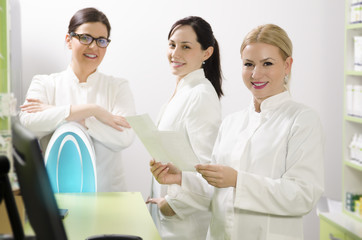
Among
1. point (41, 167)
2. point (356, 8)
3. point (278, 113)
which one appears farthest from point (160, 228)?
point (356, 8)

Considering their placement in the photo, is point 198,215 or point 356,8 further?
point 356,8

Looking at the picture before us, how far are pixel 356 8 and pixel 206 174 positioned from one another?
194 cm

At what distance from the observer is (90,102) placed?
2908mm

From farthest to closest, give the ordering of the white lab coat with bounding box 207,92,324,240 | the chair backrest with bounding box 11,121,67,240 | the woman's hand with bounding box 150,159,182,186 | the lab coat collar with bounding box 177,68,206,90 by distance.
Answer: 1. the lab coat collar with bounding box 177,68,206,90
2. the woman's hand with bounding box 150,159,182,186
3. the white lab coat with bounding box 207,92,324,240
4. the chair backrest with bounding box 11,121,67,240

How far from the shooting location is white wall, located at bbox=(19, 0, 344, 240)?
3502 millimetres

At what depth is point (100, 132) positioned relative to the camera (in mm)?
2678

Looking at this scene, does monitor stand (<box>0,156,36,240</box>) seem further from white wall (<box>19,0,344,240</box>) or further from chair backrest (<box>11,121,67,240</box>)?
white wall (<box>19,0,344,240</box>)

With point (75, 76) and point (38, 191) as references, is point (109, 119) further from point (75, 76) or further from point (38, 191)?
point (38, 191)

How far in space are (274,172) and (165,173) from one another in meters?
0.48

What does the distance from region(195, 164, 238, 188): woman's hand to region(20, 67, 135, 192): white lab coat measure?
3.53ft

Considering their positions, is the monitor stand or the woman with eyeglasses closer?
the monitor stand

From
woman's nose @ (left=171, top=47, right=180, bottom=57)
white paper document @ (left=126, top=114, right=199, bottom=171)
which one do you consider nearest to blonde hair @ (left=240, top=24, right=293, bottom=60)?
white paper document @ (left=126, top=114, right=199, bottom=171)

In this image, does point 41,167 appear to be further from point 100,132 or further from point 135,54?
point 135,54

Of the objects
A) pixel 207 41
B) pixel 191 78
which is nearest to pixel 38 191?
pixel 191 78
